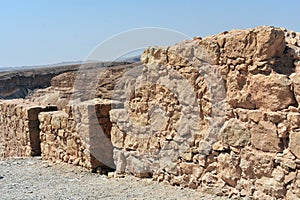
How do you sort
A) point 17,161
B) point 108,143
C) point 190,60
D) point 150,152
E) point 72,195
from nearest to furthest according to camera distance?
point 190,60 < point 72,195 < point 150,152 < point 108,143 < point 17,161

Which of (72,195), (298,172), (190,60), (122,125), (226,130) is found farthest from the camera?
(122,125)

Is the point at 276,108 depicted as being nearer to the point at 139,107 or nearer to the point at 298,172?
the point at 298,172

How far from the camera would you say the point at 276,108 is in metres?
3.84

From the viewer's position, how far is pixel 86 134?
631 cm

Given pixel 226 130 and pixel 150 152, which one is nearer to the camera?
pixel 226 130

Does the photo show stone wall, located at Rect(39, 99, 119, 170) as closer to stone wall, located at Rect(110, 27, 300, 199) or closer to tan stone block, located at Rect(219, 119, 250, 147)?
stone wall, located at Rect(110, 27, 300, 199)

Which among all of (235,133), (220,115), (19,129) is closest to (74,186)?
(220,115)

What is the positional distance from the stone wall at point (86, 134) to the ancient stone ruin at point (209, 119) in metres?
0.02

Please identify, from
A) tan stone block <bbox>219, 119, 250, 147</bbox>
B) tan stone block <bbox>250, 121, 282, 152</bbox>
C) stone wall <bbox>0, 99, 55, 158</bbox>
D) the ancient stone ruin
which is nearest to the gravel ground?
the ancient stone ruin

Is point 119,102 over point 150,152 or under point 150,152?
over

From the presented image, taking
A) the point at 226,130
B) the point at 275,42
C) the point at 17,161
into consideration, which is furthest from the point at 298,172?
the point at 17,161

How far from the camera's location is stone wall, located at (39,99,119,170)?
6.27m

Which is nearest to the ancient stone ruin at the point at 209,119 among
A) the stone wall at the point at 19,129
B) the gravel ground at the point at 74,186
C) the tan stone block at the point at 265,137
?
the tan stone block at the point at 265,137

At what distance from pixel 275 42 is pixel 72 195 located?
3112 mm
